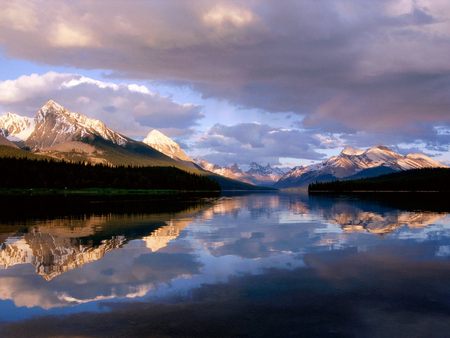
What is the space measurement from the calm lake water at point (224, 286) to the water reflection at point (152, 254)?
0.32 ft

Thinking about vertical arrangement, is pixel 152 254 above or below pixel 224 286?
above

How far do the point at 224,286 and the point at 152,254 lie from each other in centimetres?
1195

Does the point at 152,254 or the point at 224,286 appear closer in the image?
the point at 224,286

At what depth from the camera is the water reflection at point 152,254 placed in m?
22.9

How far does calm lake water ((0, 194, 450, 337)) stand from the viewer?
56.7ft

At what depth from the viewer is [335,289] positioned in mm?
23141

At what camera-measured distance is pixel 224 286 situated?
23.7 m

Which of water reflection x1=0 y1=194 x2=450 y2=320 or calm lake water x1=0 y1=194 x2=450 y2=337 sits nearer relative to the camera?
calm lake water x1=0 y1=194 x2=450 y2=337

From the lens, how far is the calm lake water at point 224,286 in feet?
56.7

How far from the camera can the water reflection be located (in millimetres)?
22875

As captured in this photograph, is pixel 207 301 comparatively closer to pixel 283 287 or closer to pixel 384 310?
pixel 283 287

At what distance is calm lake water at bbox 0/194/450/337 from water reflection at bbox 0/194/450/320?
0.32 ft

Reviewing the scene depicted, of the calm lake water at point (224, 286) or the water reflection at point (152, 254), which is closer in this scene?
the calm lake water at point (224, 286)

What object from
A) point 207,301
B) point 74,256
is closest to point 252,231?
point 74,256
